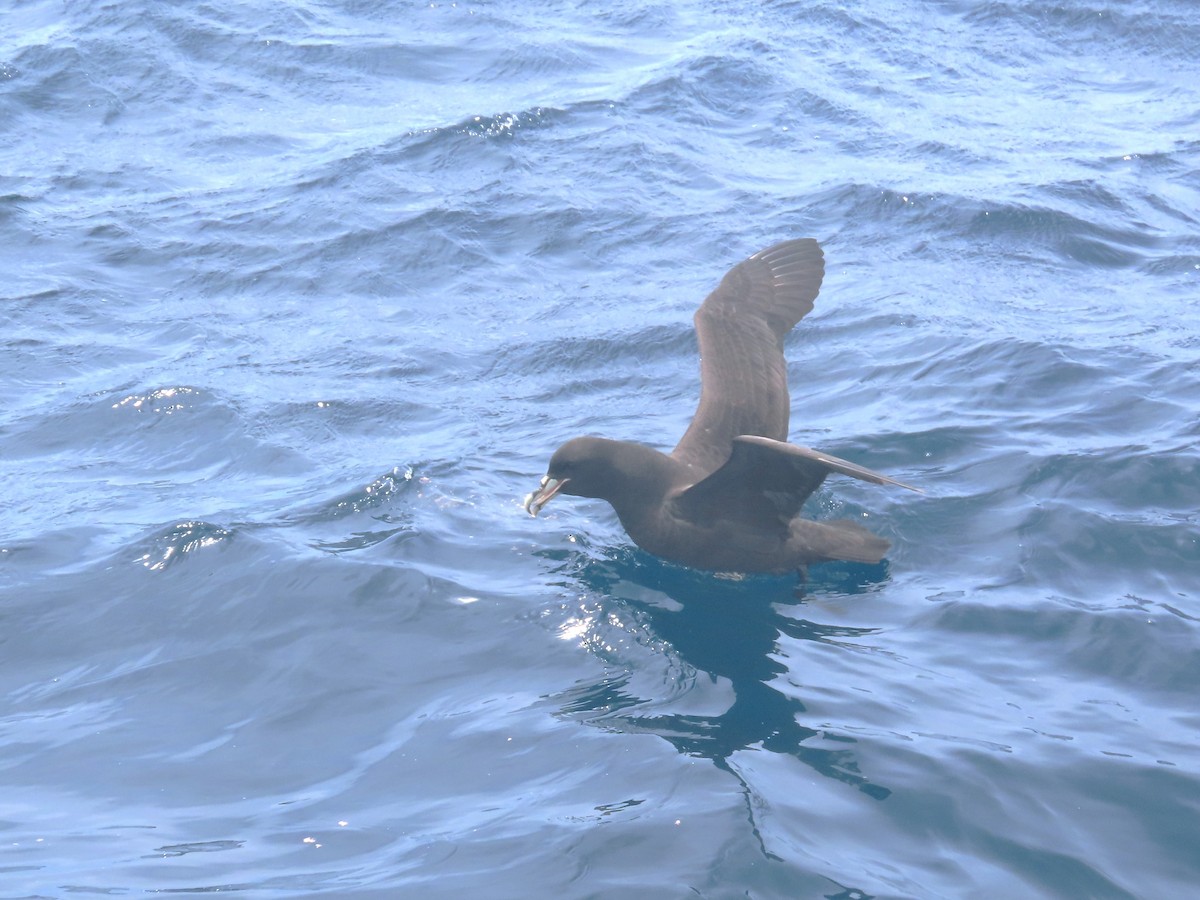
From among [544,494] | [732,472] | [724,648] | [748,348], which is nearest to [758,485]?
[732,472]

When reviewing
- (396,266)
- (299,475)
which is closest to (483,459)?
(299,475)

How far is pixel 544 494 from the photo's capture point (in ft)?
22.5

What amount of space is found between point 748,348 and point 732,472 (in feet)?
5.09

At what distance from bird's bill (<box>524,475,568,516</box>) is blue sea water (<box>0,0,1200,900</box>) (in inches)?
10.9

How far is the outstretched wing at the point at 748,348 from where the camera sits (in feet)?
23.9

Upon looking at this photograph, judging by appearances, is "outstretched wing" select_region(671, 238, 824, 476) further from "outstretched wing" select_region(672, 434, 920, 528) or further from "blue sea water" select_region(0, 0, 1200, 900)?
"blue sea water" select_region(0, 0, 1200, 900)

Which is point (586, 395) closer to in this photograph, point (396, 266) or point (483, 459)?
point (483, 459)

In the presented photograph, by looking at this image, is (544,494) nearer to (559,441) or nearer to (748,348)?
(559,441)

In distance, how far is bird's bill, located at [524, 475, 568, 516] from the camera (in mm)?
6844

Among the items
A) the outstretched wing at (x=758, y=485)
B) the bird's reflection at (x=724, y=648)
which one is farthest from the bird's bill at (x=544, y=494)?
the outstretched wing at (x=758, y=485)

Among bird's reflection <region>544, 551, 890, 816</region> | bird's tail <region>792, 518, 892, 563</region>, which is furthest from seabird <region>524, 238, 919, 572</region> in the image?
bird's reflection <region>544, 551, 890, 816</region>

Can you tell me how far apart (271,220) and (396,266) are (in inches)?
61.9

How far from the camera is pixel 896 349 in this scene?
908 cm

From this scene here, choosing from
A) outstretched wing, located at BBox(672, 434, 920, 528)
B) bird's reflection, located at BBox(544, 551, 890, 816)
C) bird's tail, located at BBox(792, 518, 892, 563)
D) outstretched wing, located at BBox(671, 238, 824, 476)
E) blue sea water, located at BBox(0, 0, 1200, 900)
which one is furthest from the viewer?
outstretched wing, located at BBox(671, 238, 824, 476)
